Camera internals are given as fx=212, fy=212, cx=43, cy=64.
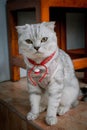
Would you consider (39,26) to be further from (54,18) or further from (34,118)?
(54,18)

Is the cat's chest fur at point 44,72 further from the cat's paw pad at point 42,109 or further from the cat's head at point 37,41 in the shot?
the cat's paw pad at point 42,109

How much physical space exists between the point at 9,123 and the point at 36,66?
0.38 m

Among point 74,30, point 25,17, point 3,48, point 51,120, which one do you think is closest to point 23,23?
point 25,17

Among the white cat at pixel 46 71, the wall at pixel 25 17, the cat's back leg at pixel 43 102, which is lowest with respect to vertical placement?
the cat's back leg at pixel 43 102

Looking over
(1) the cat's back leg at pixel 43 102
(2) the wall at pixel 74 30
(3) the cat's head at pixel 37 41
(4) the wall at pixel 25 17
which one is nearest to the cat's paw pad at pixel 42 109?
(1) the cat's back leg at pixel 43 102

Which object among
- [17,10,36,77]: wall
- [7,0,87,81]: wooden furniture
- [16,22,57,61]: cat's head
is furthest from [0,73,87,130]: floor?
[17,10,36,77]: wall

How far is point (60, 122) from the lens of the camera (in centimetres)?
79

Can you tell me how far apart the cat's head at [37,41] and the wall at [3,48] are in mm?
576

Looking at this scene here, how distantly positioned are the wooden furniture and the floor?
0.41 ft

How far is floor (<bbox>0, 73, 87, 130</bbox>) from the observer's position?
2.51 ft

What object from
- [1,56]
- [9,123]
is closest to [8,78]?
[1,56]

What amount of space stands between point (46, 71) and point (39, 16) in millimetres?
313

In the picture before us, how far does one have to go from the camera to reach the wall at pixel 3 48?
1289mm

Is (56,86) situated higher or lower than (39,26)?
lower
